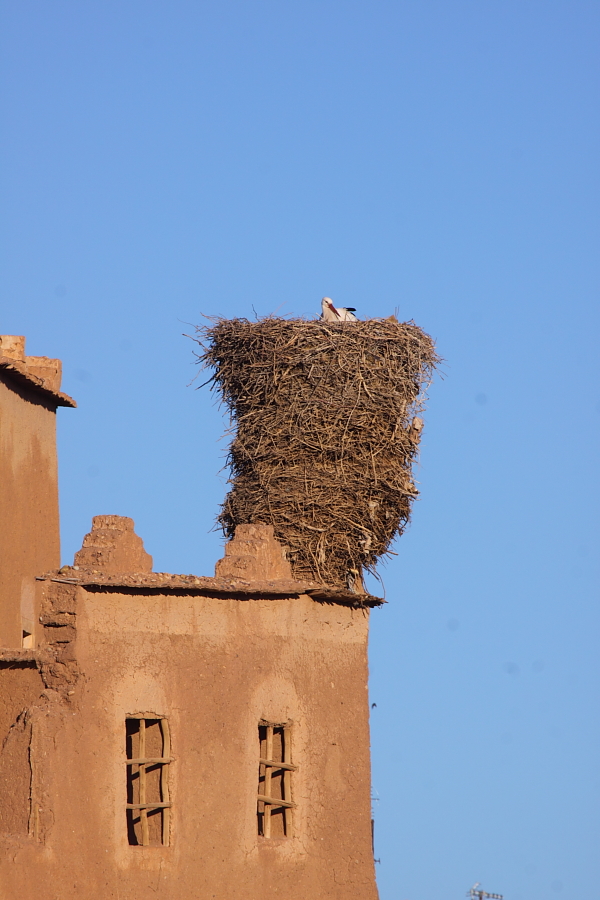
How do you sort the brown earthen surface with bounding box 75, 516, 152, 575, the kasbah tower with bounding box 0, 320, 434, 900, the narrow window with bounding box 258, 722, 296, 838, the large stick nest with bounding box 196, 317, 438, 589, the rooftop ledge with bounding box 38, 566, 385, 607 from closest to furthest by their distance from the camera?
the kasbah tower with bounding box 0, 320, 434, 900, the rooftop ledge with bounding box 38, 566, 385, 607, the brown earthen surface with bounding box 75, 516, 152, 575, the narrow window with bounding box 258, 722, 296, 838, the large stick nest with bounding box 196, 317, 438, 589

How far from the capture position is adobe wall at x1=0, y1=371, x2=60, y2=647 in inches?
582

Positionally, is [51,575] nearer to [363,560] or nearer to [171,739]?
[171,739]

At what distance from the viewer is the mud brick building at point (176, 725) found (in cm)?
1156

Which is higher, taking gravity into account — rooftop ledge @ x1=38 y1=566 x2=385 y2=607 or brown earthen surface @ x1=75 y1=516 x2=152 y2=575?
brown earthen surface @ x1=75 y1=516 x2=152 y2=575

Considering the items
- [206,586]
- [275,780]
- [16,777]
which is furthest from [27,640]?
[16,777]

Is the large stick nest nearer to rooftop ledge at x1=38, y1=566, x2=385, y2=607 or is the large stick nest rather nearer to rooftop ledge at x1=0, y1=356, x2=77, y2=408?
rooftop ledge at x1=38, y1=566, x2=385, y2=607

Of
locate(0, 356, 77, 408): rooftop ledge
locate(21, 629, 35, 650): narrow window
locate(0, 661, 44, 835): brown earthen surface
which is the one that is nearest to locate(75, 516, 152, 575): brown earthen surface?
locate(0, 661, 44, 835): brown earthen surface

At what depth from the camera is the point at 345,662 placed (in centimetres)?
1443

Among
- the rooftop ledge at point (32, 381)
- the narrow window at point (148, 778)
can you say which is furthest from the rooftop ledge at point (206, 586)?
the rooftop ledge at point (32, 381)

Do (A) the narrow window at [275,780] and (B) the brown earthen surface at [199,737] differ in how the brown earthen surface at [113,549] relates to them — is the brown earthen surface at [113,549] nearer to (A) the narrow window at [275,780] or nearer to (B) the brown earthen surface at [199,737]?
(B) the brown earthen surface at [199,737]

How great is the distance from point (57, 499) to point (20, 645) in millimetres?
2055

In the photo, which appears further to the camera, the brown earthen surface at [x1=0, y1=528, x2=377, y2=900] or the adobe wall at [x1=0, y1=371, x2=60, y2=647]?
the adobe wall at [x1=0, y1=371, x2=60, y2=647]

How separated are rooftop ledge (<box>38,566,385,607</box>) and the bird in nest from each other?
2.81 m

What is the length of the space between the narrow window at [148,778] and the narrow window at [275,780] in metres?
1.14
